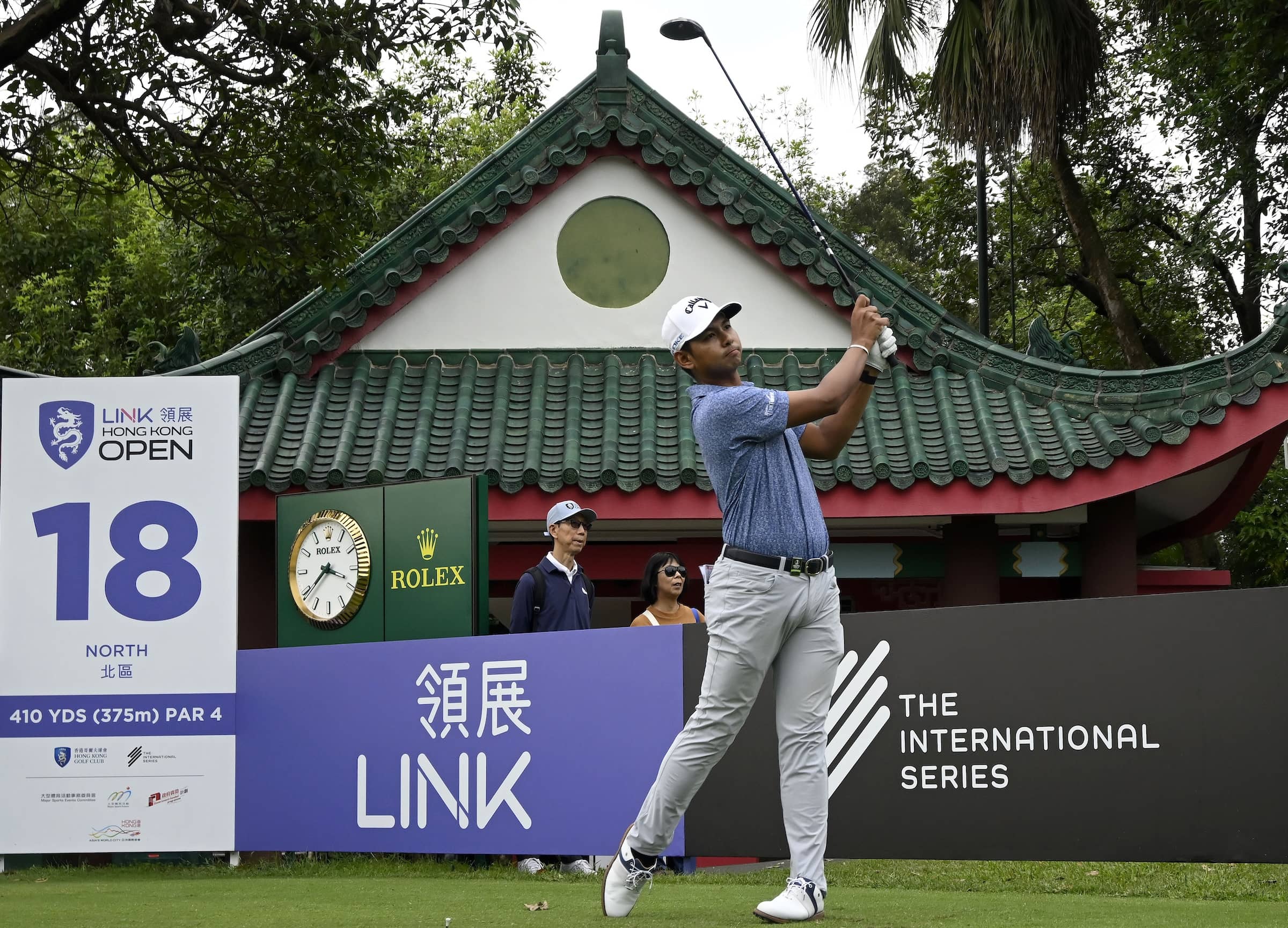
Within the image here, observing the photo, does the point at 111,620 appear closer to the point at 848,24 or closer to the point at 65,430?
the point at 65,430

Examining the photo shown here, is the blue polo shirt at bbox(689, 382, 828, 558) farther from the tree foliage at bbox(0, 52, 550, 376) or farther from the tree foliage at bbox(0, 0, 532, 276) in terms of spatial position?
the tree foliage at bbox(0, 52, 550, 376)

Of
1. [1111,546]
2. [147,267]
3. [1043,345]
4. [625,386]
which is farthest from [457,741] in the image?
[147,267]

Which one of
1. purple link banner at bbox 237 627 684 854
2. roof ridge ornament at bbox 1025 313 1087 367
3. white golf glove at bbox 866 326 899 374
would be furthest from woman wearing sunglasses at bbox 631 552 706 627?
roof ridge ornament at bbox 1025 313 1087 367

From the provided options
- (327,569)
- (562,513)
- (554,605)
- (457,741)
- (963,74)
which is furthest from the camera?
(963,74)

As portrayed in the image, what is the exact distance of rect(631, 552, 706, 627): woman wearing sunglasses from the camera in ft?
28.1

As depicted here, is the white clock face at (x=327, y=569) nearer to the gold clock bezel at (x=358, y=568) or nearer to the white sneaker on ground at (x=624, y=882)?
the gold clock bezel at (x=358, y=568)

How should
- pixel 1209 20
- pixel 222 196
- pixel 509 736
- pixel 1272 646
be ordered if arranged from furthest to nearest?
pixel 1209 20, pixel 222 196, pixel 509 736, pixel 1272 646

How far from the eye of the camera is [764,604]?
4746mm

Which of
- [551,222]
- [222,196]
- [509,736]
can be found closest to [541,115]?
[551,222]

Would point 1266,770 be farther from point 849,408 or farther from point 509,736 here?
point 509,736

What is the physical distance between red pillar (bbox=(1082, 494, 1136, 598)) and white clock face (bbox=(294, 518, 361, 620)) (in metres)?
5.53

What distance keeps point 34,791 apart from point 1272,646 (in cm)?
592

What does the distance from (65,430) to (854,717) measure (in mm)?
4220

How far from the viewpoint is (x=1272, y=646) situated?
5.90 m
